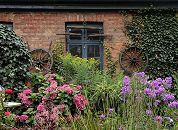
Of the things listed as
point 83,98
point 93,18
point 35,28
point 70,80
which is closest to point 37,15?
point 35,28

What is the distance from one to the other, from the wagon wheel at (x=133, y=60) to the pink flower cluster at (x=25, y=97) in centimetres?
467

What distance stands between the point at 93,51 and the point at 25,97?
4.93 metres

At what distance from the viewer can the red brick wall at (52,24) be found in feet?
38.3

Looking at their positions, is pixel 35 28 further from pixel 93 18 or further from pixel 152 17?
pixel 152 17

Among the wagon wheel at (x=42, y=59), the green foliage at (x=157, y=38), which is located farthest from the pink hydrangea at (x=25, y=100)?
the green foliage at (x=157, y=38)

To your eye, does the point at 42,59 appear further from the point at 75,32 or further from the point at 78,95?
the point at 78,95

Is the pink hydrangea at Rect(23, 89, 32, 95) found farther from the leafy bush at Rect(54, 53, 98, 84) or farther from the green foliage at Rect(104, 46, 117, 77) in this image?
the green foliage at Rect(104, 46, 117, 77)

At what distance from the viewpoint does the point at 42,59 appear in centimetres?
1137

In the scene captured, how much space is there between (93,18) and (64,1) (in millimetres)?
948

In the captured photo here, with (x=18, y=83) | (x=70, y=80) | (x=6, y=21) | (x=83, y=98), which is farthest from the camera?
(x=6, y=21)

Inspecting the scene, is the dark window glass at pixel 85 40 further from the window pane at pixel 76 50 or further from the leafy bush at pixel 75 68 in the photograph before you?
the leafy bush at pixel 75 68

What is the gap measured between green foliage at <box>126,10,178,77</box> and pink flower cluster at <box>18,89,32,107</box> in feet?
16.5

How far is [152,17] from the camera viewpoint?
1206cm

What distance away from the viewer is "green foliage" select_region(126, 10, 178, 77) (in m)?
11.8
